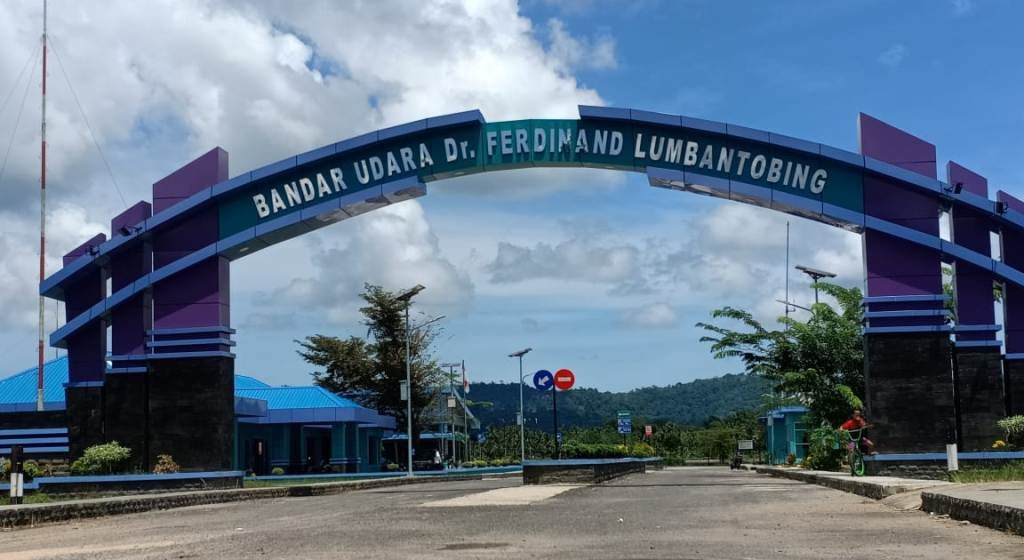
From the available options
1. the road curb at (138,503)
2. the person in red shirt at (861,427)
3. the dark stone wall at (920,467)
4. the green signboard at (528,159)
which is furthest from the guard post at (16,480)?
the dark stone wall at (920,467)

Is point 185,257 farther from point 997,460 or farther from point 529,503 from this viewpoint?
point 997,460

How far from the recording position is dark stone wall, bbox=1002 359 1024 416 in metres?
25.9

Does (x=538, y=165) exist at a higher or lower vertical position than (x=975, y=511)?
higher

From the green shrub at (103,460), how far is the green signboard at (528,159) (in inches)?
237

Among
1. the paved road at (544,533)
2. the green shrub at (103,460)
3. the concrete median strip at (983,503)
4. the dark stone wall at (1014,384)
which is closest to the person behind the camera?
the paved road at (544,533)

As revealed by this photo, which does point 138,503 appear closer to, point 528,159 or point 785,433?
point 528,159

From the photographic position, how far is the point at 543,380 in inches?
1342

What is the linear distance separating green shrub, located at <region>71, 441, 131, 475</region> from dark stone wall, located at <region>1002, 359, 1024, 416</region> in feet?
69.4

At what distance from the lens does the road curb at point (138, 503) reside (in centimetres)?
1738

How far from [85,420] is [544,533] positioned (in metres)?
20.2

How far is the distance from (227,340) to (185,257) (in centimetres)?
239

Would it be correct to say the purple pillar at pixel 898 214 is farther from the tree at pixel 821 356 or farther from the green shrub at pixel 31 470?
the green shrub at pixel 31 470

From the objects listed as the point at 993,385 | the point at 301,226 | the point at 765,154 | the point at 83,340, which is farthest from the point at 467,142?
the point at 993,385

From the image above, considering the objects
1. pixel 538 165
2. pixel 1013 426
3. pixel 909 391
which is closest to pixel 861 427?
pixel 909 391
